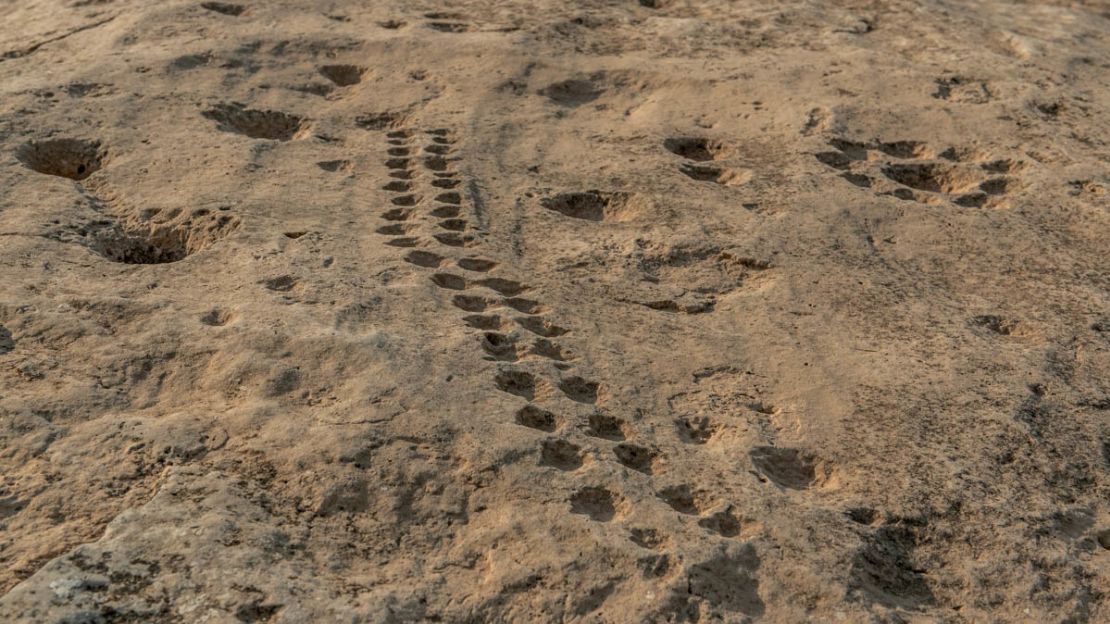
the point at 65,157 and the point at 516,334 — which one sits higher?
the point at 65,157

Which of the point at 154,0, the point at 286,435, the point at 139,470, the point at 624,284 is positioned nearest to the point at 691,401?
the point at 624,284

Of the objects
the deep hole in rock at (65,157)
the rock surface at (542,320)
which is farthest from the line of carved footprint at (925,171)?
the deep hole in rock at (65,157)

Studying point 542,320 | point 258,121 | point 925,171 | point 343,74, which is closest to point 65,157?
point 258,121

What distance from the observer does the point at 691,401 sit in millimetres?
2719

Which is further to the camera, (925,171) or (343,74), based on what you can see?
(343,74)

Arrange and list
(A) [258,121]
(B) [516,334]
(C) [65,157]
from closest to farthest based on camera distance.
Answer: (B) [516,334] → (C) [65,157] → (A) [258,121]

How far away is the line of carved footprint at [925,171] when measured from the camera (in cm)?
371

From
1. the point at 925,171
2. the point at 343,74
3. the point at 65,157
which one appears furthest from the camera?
the point at 343,74

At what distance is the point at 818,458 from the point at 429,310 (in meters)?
0.99

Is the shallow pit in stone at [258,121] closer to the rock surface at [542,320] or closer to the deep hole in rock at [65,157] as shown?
the rock surface at [542,320]

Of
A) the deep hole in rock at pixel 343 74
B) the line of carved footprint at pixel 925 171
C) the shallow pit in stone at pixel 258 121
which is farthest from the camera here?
the deep hole in rock at pixel 343 74

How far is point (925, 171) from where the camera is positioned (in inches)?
151

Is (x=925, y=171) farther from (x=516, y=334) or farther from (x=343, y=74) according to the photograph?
(x=343, y=74)

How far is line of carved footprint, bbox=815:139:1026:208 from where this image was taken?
3.71m
